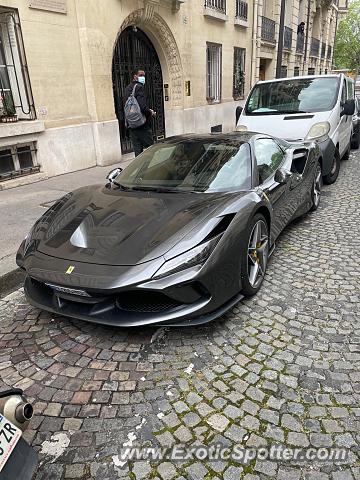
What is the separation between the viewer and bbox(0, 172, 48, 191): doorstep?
690 cm

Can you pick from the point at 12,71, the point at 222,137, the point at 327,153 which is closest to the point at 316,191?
the point at 327,153

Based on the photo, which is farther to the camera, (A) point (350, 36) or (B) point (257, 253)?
(A) point (350, 36)

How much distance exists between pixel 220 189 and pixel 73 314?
155 cm

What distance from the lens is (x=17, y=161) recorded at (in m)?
7.23

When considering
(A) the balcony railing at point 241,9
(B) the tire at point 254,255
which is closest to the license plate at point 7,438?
(B) the tire at point 254,255

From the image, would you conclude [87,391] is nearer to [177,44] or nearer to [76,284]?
[76,284]

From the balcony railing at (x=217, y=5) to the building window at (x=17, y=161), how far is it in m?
8.70

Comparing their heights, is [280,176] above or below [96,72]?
below

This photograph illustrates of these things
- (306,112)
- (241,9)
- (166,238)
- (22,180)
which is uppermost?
(241,9)

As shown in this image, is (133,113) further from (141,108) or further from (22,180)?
(22,180)

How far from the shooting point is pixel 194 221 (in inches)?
105

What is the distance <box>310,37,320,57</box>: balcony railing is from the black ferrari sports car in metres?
26.8

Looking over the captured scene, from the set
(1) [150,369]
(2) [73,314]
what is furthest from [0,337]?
(1) [150,369]

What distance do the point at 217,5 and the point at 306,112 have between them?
8852mm
